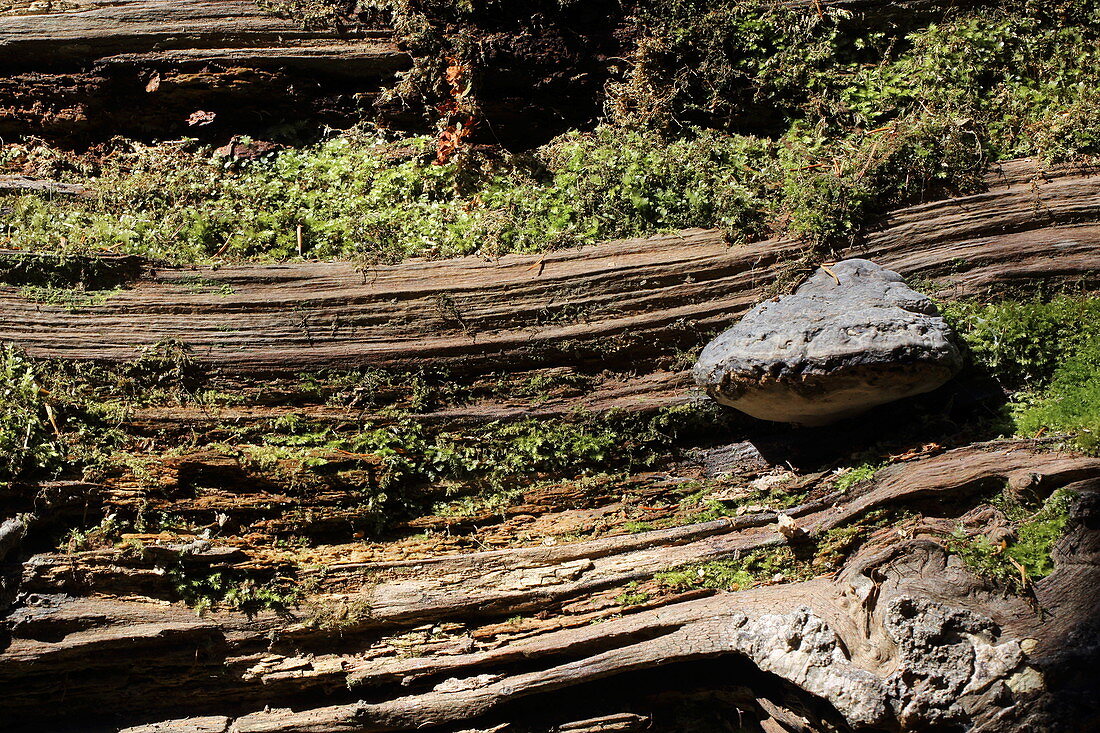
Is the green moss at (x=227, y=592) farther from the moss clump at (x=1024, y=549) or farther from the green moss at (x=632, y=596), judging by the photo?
the moss clump at (x=1024, y=549)

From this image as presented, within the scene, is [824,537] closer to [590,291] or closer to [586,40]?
[590,291]

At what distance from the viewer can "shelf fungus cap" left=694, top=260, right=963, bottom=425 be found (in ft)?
13.1

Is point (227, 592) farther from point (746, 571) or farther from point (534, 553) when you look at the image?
point (746, 571)

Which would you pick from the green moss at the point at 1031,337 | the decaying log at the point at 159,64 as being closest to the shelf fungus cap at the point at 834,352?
the green moss at the point at 1031,337

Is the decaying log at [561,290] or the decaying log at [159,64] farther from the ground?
the decaying log at [159,64]

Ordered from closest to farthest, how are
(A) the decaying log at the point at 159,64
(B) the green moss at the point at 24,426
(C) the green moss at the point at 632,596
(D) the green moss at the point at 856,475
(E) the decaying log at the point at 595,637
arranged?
(E) the decaying log at the point at 595,637 → (B) the green moss at the point at 24,426 → (C) the green moss at the point at 632,596 → (D) the green moss at the point at 856,475 → (A) the decaying log at the point at 159,64

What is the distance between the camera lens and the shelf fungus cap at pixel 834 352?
13.1 feet

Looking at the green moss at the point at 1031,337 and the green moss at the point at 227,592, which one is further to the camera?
the green moss at the point at 1031,337

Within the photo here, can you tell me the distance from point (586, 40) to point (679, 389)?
8.32 feet

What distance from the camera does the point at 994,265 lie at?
15.3 feet

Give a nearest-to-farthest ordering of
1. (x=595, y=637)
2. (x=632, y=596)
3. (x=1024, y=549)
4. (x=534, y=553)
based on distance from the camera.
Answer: (x=1024, y=549) < (x=595, y=637) < (x=632, y=596) < (x=534, y=553)

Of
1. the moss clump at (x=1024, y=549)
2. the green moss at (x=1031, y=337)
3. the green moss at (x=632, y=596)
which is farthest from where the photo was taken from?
the green moss at (x=1031, y=337)

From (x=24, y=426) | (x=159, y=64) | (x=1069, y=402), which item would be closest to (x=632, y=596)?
(x=1069, y=402)

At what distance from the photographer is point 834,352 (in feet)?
13.0
